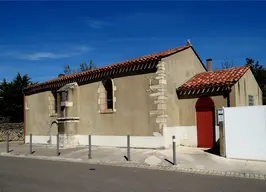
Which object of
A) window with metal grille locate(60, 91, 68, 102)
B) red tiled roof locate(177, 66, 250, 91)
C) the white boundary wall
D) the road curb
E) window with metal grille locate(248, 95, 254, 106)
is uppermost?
red tiled roof locate(177, 66, 250, 91)

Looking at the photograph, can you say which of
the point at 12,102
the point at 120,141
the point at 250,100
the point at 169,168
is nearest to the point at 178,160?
the point at 169,168

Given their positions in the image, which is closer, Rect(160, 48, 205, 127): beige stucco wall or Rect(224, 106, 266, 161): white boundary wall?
Rect(224, 106, 266, 161): white boundary wall

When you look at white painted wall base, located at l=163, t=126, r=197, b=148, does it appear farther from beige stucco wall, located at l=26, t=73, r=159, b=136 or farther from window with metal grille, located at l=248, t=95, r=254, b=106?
window with metal grille, located at l=248, t=95, r=254, b=106

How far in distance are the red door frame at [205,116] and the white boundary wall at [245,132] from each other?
285 cm

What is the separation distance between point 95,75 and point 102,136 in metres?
3.67

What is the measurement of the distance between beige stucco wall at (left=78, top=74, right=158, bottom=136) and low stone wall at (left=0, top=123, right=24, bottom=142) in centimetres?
1272

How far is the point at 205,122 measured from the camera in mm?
15367

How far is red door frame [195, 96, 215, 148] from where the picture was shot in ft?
49.5

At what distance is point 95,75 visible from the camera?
61.2ft

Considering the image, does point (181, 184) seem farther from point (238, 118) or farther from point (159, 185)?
point (238, 118)

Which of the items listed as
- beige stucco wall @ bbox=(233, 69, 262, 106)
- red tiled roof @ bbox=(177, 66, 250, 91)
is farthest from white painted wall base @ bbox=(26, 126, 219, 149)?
red tiled roof @ bbox=(177, 66, 250, 91)

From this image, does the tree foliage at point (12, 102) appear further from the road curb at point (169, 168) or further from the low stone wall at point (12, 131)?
the road curb at point (169, 168)

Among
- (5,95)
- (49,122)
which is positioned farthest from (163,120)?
(5,95)

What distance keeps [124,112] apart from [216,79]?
16.8 ft
